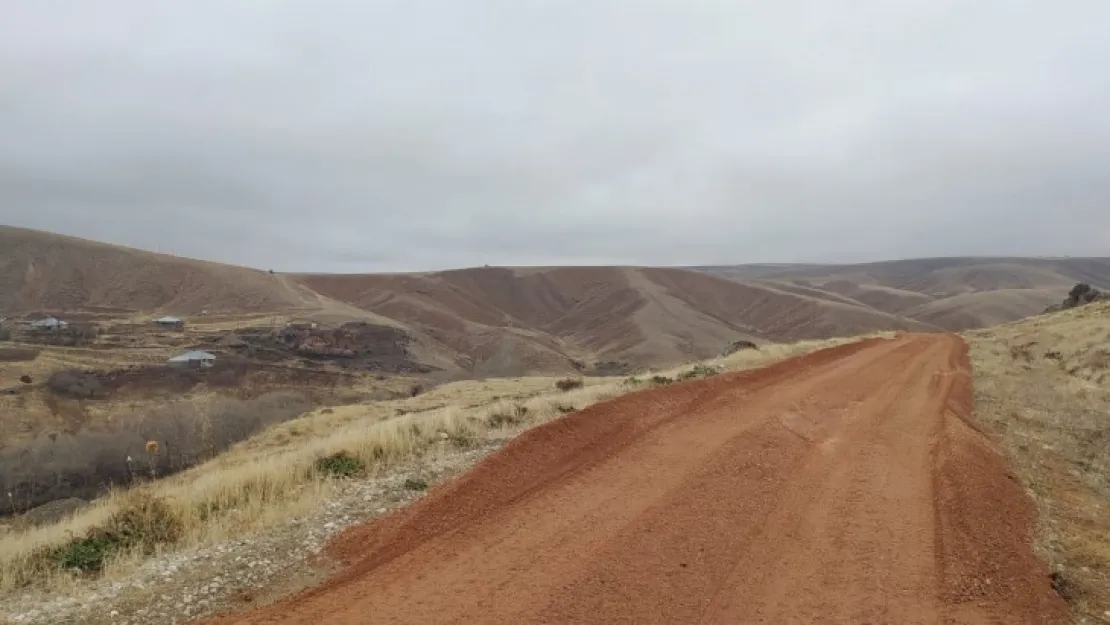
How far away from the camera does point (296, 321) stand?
305 ft

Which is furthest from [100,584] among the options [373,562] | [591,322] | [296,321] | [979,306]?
[979,306]

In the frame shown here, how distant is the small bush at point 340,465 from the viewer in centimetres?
936

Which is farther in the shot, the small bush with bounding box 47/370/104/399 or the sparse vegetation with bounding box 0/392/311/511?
the small bush with bounding box 47/370/104/399

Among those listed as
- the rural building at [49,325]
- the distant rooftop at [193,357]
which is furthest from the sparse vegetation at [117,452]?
the rural building at [49,325]

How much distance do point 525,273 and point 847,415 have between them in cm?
15702

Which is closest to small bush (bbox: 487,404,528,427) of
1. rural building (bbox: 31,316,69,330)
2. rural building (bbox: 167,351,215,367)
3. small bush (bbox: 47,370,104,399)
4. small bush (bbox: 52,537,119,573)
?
small bush (bbox: 52,537,119,573)

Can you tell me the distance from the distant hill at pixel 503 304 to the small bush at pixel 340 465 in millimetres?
60963

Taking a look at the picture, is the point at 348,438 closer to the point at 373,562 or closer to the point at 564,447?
the point at 564,447

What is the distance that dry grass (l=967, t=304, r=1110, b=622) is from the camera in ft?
21.4

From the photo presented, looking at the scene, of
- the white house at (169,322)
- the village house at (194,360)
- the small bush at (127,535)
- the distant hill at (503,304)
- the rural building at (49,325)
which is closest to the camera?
the small bush at (127,535)

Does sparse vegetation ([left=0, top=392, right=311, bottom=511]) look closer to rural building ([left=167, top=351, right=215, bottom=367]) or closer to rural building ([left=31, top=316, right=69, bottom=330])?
rural building ([left=167, top=351, right=215, bottom=367])

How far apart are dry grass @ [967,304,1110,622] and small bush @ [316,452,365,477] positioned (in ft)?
25.4

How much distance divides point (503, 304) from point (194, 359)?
9054cm

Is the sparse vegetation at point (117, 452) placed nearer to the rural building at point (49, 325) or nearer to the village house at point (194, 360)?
the village house at point (194, 360)
